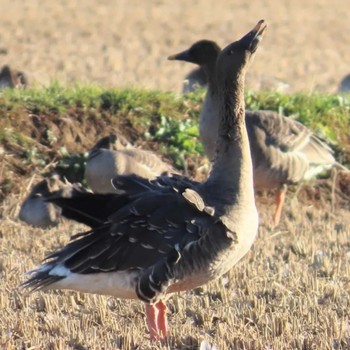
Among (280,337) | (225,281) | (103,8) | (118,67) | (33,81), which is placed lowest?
(103,8)

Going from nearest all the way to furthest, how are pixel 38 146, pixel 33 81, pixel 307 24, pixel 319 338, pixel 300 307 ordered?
pixel 319 338 → pixel 300 307 → pixel 38 146 → pixel 33 81 → pixel 307 24

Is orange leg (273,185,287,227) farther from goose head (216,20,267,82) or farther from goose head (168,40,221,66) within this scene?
goose head (216,20,267,82)

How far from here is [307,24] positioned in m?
30.7

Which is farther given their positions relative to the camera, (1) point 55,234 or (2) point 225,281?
(1) point 55,234

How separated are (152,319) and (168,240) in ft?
1.68

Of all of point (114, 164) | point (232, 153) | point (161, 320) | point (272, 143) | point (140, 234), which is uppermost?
point (232, 153)

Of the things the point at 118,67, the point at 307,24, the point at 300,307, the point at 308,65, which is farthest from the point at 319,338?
the point at 307,24

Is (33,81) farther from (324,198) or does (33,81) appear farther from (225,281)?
(225,281)

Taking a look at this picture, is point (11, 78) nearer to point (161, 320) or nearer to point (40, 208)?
point (40, 208)

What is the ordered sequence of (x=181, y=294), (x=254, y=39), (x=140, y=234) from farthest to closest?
(x=181, y=294) → (x=254, y=39) → (x=140, y=234)

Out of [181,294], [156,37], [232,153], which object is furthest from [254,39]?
[156,37]

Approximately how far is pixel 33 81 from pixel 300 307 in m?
8.87

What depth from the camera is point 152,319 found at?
19.5 feet

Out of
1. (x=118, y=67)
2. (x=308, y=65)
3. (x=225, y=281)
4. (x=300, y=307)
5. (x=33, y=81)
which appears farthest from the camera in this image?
(x=308, y=65)
